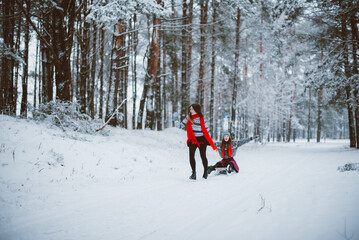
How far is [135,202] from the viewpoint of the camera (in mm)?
3312

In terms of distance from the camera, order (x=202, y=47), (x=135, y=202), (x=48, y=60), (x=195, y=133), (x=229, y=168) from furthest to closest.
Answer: (x=202, y=47), (x=48, y=60), (x=229, y=168), (x=195, y=133), (x=135, y=202)

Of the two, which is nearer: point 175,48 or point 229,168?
point 229,168

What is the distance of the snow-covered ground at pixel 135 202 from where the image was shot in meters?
2.26

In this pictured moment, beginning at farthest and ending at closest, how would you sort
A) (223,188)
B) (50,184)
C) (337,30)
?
(337,30) → (223,188) → (50,184)

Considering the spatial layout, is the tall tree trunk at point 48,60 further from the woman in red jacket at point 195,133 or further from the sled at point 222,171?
the sled at point 222,171

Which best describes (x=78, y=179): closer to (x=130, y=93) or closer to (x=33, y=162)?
(x=33, y=162)

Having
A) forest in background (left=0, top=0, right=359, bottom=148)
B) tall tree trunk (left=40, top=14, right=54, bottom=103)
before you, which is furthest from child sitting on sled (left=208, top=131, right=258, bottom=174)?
tall tree trunk (left=40, top=14, right=54, bottom=103)

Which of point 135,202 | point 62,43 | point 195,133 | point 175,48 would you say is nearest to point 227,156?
point 195,133

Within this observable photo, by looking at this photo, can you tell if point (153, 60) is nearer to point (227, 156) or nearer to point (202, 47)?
point (202, 47)

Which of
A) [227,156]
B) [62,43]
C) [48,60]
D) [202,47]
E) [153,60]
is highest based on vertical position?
[202,47]

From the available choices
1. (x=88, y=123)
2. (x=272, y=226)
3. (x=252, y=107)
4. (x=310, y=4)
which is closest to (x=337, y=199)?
(x=272, y=226)

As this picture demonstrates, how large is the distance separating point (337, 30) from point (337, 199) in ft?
48.8

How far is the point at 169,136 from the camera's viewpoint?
12.2m

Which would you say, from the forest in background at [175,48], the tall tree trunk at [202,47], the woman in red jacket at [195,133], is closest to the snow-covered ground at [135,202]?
the woman in red jacket at [195,133]
